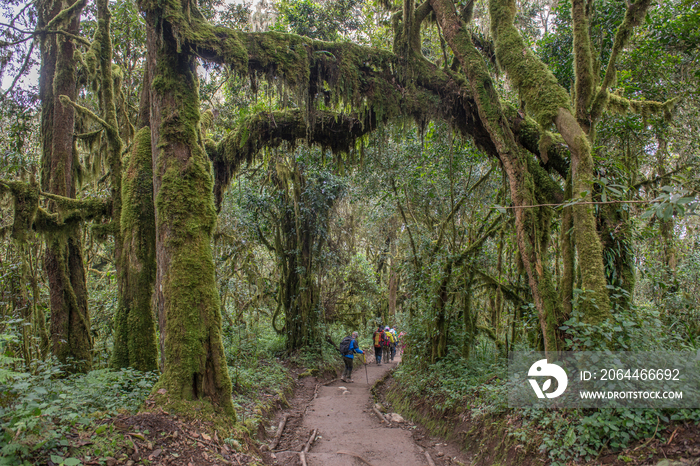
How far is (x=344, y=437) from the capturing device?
703 centimetres

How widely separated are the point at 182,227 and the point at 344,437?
16.3ft

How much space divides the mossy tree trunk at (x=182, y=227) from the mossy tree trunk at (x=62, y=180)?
117 inches

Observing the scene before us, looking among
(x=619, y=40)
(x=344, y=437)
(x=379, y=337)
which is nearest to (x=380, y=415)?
(x=344, y=437)

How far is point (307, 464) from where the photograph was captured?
17.7 ft

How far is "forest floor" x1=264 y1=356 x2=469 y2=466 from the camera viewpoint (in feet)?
19.0

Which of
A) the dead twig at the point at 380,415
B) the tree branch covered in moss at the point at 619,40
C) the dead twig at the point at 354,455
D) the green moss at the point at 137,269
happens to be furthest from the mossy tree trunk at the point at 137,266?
the tree branch covered in moss at the point at 619,40

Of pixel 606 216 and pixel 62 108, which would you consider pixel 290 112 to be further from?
pixel 606 216

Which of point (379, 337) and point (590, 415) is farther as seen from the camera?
point (379, 337)

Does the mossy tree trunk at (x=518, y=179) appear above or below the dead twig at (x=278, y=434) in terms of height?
above

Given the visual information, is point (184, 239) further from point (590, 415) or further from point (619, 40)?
point (619, 40)

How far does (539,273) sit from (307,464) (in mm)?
4486

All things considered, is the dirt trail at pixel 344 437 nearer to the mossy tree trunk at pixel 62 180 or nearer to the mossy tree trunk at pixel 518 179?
the mossy tree trunk at pixel 518 179

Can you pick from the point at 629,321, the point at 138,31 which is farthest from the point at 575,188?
the point at 138,31

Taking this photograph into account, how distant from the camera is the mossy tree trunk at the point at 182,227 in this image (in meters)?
5.00
